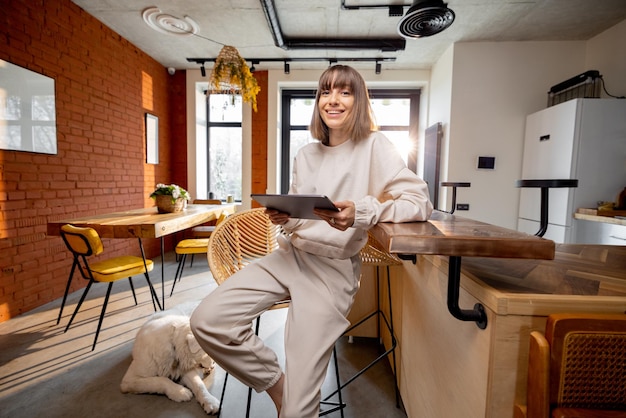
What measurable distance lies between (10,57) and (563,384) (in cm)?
378

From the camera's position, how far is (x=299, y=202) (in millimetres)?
747

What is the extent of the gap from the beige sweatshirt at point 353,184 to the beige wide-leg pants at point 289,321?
0.07 m

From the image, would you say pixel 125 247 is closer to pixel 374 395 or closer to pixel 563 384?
pixel 374 395

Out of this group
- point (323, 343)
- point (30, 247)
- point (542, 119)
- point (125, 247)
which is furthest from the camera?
point (125, 247)

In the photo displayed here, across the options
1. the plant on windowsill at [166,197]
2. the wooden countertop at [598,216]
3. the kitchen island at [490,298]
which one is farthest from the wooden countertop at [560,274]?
the plant on windowsill at [166,197]

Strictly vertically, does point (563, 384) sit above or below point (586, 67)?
below

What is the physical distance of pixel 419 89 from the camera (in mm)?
5000

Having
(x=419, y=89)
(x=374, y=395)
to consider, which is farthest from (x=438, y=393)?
(x=419, y=89)

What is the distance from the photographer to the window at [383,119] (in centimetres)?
507

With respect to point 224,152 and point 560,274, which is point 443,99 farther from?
point 560,274

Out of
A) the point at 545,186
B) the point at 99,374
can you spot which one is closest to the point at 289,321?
the point at 545,186

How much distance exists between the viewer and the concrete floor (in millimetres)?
1448

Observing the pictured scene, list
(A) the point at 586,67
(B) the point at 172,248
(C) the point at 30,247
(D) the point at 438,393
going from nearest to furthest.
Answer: (D) the point at 438,393, (C) the point at 30,247, (A) the point at 586,67, (B) the point at 172,248

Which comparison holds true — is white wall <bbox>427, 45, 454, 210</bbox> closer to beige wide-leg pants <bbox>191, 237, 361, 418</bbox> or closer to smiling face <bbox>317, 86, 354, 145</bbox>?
smiling face <bbox>317, 86, 354, 145</bbox>
